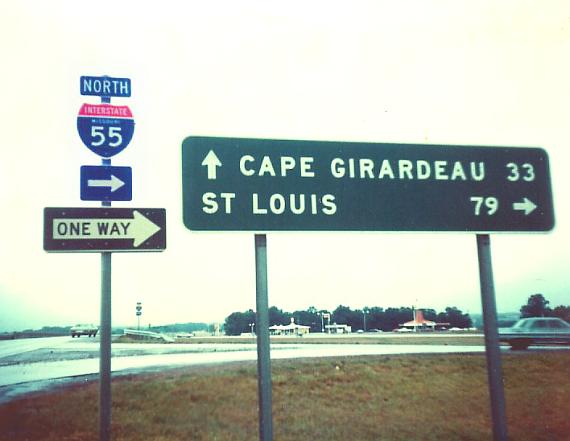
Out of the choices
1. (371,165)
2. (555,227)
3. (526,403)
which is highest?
(371,165)

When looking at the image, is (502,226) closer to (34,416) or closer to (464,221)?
(464,221)

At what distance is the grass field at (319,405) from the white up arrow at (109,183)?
4047 millimetres

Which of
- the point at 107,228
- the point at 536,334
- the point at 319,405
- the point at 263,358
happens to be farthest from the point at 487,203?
the point at 536,334

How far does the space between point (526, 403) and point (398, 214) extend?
6758mm

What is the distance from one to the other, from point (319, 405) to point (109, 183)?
5717mm

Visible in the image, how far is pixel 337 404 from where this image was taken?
26.5ft

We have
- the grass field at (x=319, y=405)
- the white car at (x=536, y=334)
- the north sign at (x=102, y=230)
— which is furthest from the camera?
the white car at (x=536, y=334)

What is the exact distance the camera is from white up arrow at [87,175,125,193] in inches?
141

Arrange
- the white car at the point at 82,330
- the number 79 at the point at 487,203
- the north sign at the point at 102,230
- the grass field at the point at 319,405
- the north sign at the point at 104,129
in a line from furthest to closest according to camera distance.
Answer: the white car at the point at 82,330
the grass field at the point at 319,405
the north sign at the point at 104,129
the number 79 at the point at 487,203
the north sign at the point at 102,230

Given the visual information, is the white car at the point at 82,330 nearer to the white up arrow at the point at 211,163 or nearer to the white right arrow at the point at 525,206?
the white up arrow at the point at 211,163

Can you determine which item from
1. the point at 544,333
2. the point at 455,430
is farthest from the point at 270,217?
the point at 544,333

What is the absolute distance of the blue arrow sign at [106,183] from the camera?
3566 mm

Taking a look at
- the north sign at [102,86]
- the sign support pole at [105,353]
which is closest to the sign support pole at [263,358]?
the sign support pole at [105,353]

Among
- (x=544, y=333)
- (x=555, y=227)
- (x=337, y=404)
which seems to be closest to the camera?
(x=555, y=227)
